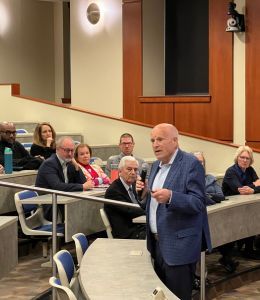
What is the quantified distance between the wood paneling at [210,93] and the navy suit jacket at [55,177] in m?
3.62

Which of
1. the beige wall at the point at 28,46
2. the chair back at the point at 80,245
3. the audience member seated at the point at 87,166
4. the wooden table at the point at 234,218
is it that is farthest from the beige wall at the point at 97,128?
the chair back at the point at 80,245

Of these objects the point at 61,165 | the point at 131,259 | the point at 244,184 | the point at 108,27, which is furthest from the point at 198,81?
the point at 131,259

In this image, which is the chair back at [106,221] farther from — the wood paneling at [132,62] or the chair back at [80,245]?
the wood paneling at [132,62]

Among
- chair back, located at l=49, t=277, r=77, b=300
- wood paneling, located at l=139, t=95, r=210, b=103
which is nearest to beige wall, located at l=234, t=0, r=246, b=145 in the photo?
wood paneling, located at l=139, t=95, r=210, b=103

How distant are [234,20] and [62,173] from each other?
3.91 m

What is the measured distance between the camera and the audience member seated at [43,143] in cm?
784

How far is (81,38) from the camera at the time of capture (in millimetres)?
11547

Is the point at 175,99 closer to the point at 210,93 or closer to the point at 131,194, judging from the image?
the point at 210,93

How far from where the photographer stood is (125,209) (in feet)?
19.3

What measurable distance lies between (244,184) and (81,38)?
517 cm

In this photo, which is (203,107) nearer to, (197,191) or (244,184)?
(244,184)

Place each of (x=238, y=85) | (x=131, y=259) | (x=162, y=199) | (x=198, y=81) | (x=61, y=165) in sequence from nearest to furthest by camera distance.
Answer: (x=162, y=199) < (x=131, y=259) < (x=61, y=165) < (x=238, y=85) < (x=198, y=81)

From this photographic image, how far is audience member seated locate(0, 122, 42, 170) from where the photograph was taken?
738cm

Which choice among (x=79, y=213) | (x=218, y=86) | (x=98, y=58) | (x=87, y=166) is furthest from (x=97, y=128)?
(x=79, y=213)
